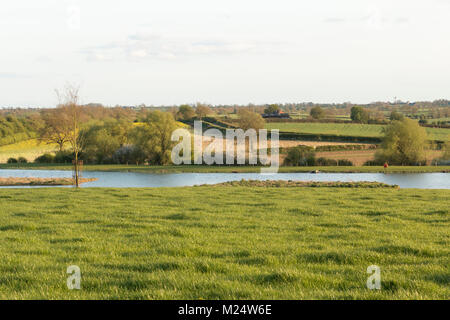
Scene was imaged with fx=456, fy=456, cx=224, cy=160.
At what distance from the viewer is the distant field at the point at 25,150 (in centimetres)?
8156

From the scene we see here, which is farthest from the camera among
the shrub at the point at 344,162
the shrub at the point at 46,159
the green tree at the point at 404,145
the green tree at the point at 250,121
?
the green tree at the point at 250,121

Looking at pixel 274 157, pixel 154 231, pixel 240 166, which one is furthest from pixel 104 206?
pixel 274 157

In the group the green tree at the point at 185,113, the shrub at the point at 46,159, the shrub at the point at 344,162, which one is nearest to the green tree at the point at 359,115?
the green tree at the point at 185,113

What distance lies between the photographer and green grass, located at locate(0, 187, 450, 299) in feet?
21.4

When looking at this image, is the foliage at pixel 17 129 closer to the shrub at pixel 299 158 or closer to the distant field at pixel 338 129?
the distant field at pixel 338 129

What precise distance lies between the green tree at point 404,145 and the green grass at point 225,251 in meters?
51.0

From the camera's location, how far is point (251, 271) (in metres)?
7.48

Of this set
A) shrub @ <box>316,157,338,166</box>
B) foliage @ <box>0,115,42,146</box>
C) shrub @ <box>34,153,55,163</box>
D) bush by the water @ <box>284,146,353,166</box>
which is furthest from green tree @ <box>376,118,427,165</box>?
foliage @ <box>0,115,42,146</box>

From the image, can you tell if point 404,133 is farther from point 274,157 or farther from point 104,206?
point 104,206

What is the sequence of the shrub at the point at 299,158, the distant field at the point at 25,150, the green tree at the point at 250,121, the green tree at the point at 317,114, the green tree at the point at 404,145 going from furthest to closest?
the green tree at the point at 317,114 < the green tree at the point at 250,121 < the distant field at the point at 25,150 < the shrub at the point at 299,158 < the green tree at the point at 404,145

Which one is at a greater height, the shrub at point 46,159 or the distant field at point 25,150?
the distant field at point 25,150

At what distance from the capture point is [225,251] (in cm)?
913

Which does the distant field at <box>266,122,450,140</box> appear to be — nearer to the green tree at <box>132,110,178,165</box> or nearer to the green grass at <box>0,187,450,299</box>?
the green tree at <box>132,110,178,165</box>

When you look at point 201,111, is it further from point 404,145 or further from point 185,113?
point 404,145
